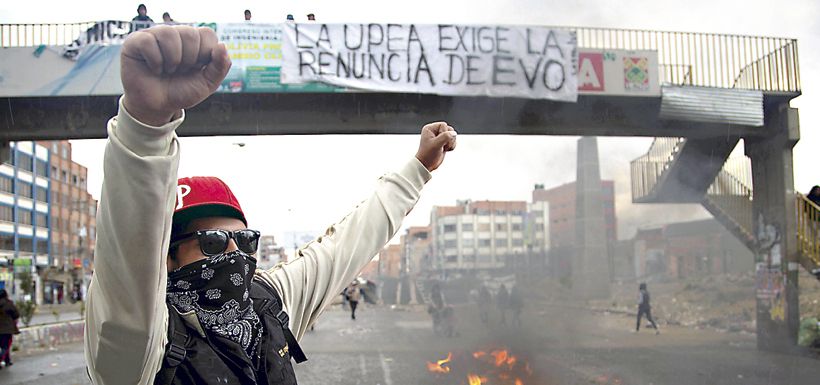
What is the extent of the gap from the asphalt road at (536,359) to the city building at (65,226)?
42680 millimetres

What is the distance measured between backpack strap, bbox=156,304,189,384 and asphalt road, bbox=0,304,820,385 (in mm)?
8738

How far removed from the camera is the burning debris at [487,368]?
9.95m

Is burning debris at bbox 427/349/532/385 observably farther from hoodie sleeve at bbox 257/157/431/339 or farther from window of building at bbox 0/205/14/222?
window of building at bbox 0/205/14/222

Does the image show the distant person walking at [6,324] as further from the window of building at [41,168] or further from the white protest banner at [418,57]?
the window of building at [41,168]

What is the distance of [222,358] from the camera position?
145 cm

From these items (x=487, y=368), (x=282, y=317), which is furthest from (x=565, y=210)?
(x=282, y=317)

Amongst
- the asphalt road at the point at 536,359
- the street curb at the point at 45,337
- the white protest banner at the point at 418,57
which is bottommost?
the street curb at the point at 45,337

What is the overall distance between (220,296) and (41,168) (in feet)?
203

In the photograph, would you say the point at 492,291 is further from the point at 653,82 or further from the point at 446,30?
the point at 446,30

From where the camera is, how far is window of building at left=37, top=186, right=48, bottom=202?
183ft

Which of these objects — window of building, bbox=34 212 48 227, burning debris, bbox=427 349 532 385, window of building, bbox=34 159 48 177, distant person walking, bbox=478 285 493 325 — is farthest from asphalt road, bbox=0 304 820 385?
window of building, bbox=34 212 48 227

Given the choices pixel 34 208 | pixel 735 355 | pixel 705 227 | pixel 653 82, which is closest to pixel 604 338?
pixel 735 355

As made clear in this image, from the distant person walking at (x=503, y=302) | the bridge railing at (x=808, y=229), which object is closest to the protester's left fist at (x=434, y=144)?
the bridge railing at (x=808, y=229)

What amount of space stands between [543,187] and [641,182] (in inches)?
110
